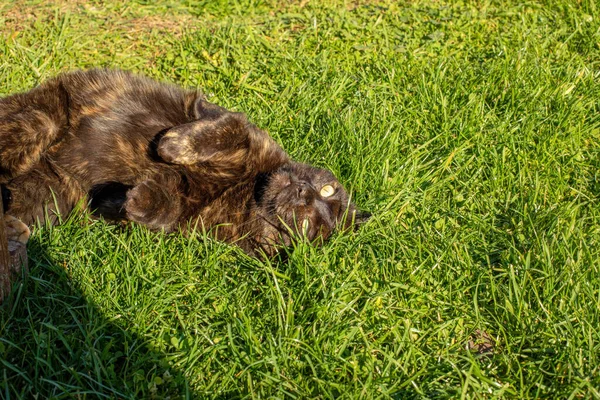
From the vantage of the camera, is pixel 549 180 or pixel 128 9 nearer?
pixel 549 180

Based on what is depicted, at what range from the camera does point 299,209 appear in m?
4.20

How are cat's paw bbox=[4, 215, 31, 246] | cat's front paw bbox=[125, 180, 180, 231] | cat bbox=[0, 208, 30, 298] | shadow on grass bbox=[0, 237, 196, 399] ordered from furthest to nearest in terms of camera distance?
cat's front paw bbox=[125, 180, 180, 231] → cat's paw bbox=[4, 215, 31, 246] → cat bbox=[0, 208, 30, 298] → shadow on grass bbox=[0, 237, 196, 399]

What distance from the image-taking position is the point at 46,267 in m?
3.75

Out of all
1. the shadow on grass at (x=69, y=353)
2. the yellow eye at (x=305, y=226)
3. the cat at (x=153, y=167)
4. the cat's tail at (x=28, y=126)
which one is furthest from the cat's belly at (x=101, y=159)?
the yellow eye at (x=305, y=226)

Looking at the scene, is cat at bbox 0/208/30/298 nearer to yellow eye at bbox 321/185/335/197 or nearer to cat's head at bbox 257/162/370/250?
cat's head at bbox 257/162/370/250

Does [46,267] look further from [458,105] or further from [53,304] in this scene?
[458,105]

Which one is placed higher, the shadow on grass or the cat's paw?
the cat's paw

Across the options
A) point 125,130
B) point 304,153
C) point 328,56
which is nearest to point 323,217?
point 304,153

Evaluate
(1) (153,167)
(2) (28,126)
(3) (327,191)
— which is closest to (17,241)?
(2) (28,126)

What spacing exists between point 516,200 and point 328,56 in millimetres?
2022

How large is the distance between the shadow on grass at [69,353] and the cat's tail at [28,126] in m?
0.67

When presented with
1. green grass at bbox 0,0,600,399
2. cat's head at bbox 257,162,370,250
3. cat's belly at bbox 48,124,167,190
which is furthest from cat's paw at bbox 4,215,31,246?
cat's head at bbox 257,162,370,250

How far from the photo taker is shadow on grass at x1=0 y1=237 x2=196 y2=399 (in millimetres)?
3146

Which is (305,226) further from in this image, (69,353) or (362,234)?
(69,353)
